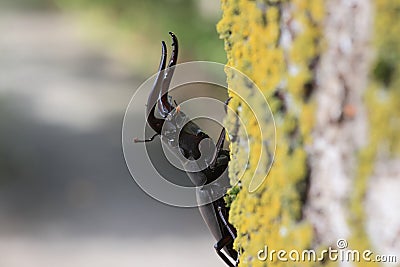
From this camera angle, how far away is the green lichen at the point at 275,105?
21.4 inches

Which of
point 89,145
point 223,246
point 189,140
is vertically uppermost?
point 89,145

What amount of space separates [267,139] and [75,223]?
345 cm

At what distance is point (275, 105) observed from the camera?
0.58 meters

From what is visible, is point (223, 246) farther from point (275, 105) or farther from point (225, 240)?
point (275, 105)

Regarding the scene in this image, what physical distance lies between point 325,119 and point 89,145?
172 inches

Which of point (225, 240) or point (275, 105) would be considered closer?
point (275, 105)

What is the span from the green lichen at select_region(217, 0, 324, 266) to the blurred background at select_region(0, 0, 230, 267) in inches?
104

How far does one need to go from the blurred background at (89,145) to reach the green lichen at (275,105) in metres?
2.63

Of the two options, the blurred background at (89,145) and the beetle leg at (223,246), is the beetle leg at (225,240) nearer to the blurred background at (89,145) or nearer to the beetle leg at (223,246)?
the beetle leg at (223,246)

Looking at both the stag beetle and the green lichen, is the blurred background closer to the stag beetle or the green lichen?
the stag beetle

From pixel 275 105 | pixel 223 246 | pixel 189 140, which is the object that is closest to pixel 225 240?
pixel 223 246

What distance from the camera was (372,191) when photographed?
50 cm

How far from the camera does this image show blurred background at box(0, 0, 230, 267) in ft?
11.9

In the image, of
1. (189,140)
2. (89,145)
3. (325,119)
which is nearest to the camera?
(325,119)
